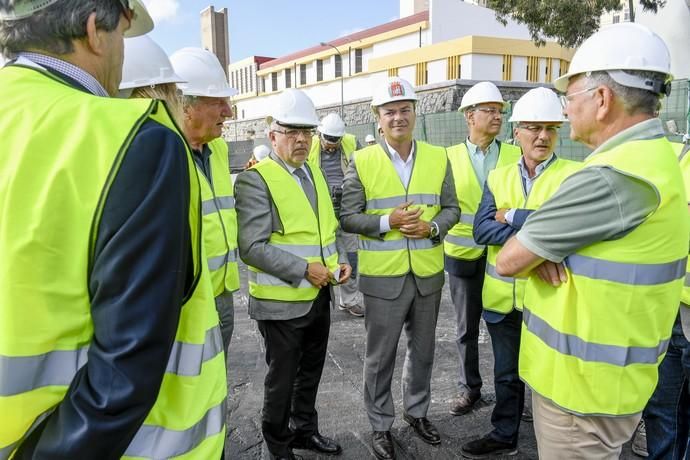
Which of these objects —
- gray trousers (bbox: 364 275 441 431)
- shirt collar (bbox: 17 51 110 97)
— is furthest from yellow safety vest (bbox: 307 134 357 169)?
shirt collar (bbox: 17 51 110 97)

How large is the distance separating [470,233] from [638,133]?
190 centimetres

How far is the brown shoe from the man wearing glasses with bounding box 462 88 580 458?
43 cm

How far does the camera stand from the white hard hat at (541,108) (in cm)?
302

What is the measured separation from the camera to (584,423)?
184 centimetres

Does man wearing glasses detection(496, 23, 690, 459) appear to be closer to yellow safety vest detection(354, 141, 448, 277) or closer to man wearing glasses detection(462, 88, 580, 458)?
man wearing glasses detection(462, 88, 580, 458)

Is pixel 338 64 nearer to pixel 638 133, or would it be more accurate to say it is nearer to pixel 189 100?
pixel 189 100

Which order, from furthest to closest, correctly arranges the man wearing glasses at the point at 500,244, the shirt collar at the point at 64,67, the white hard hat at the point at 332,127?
the white hard hat at the point at 332,127 < the man wearing glasses at the point at 500,244 < the shirt collar at the point at 64,67

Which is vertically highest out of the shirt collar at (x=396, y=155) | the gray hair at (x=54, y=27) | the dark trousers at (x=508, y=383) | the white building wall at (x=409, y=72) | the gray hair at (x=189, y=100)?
the white building wall at (x=409, y=72)

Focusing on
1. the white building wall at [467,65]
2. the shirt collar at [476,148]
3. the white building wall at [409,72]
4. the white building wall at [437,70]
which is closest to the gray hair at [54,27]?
the shirt collar at [476,148]

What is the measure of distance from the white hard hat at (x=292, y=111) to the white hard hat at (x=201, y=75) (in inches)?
12.6

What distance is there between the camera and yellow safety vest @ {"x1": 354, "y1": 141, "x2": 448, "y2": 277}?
3119 mm

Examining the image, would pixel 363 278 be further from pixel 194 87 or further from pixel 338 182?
pixel 338 182

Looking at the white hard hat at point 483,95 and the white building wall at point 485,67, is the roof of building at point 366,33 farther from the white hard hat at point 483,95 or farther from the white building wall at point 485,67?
the white hard hat at point 483,95

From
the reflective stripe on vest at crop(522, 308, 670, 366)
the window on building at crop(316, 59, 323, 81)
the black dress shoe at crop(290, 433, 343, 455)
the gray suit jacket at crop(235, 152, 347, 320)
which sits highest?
the window on building at crop(316, 59, 323, 81)
